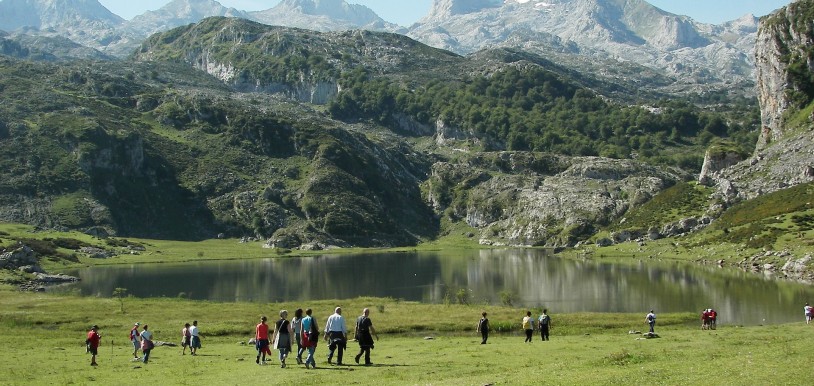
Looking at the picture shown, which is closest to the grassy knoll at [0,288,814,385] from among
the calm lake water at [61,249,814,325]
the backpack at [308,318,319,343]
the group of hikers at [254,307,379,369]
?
the group of hikers at [254,307,379,369]

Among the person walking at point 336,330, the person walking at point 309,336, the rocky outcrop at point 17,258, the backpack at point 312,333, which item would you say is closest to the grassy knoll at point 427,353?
the person walking at point 309,336

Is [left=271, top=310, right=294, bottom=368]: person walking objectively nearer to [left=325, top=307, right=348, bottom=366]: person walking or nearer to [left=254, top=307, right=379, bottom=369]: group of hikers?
[left=254, top=307, right=379, bottom=369]: group of hikers

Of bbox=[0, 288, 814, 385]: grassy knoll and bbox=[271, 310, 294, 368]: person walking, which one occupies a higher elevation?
bbox=[271, 310, 294, 368]: person walking

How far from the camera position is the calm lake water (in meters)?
93.7

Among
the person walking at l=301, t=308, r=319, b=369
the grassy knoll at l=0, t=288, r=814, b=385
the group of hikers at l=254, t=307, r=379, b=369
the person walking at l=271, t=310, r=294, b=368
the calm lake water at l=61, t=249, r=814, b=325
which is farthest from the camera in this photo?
the calm lake water at l=61, t=249, r=814, b=325

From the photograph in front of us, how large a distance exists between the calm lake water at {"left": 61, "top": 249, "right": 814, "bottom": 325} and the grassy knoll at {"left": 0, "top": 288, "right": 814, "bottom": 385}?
60.6ft

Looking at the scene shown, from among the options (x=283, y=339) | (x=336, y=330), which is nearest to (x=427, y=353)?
(x=336, y=330)

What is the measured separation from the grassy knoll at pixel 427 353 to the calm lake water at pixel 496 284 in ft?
60.6

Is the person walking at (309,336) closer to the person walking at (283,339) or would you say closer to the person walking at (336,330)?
the person walking at (336,330)

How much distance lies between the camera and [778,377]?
87.4ft

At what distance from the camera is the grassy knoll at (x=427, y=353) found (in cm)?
3120

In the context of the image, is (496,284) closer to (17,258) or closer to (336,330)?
(336,330)

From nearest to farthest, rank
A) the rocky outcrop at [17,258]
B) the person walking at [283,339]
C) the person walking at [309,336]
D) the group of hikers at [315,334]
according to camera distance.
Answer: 1. the person walking at [309,336]
2. the group of hikers at [315,334]
3. the person walking at [283,339]
4. the rocky outcrop at [17,258]

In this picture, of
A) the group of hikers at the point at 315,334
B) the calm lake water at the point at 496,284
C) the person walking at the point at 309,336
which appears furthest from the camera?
the calm lake water at the point at 496,284
